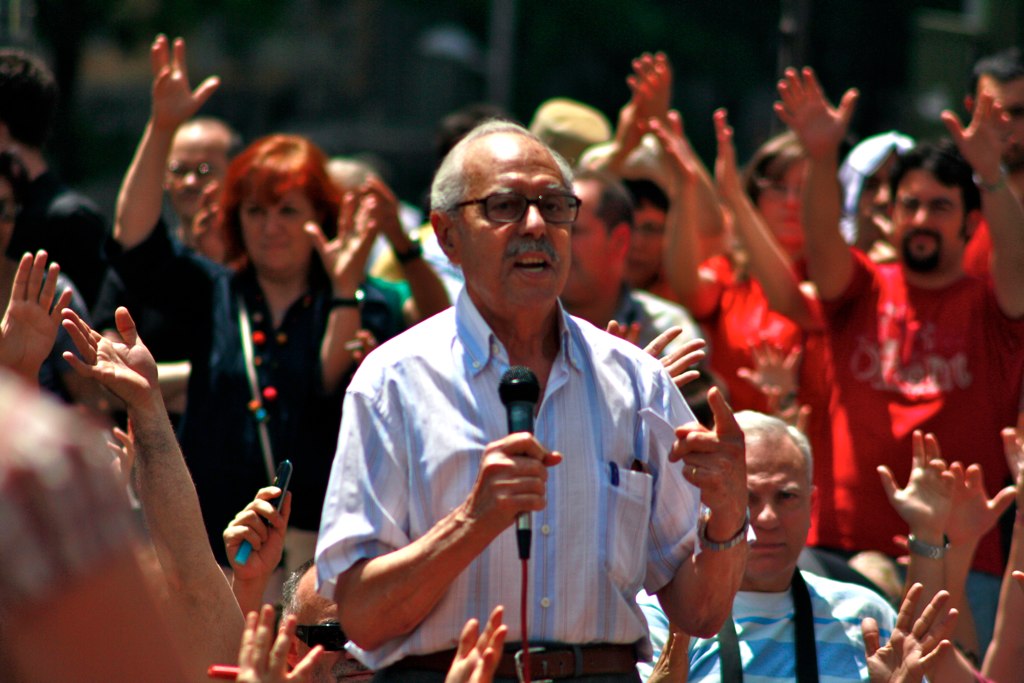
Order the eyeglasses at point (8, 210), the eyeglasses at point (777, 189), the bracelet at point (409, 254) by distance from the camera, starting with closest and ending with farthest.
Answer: the eyeglasses at point (8, 210) < the bracelet at point (409, 254) < the eyeglasses at point (777, 189)

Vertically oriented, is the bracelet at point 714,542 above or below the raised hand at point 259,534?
above

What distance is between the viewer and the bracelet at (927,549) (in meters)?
4.43

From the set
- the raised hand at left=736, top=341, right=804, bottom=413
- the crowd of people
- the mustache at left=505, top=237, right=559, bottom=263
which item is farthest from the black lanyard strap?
the raised hand at left=736, top=341, right=804, bottom=413

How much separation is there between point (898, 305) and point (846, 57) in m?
10.4

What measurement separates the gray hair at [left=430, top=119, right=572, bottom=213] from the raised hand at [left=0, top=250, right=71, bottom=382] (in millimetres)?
1127

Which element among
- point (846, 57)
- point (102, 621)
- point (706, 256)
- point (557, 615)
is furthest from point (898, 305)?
point (846, 57)

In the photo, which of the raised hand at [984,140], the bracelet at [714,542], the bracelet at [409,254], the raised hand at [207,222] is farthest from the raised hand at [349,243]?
the bracelet at [714,542]

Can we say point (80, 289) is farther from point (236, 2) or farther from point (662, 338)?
point (236, 2)

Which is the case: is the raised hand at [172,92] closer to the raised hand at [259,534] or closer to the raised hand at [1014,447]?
the raised hand at [259,534]

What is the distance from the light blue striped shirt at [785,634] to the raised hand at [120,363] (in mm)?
1460

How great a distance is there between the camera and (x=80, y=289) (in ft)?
18.7

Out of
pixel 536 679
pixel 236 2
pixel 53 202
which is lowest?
pixel 536 679

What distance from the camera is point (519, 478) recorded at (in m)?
2.92

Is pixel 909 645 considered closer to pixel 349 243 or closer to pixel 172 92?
pixel 349 243
